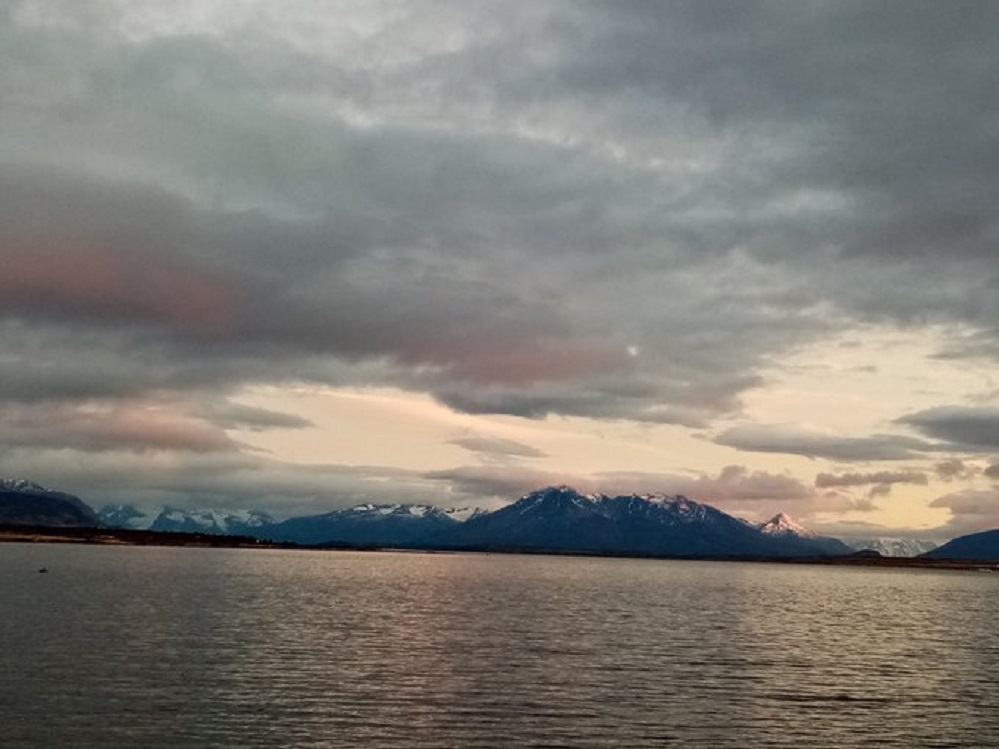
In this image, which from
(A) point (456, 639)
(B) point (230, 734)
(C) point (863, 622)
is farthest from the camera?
(C) point (863, 622)

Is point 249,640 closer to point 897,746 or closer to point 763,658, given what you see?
point 763,658

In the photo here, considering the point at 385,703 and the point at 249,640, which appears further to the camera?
the point at 249,640

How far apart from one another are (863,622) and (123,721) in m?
130

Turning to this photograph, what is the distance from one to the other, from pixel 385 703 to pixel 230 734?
43.7 ft

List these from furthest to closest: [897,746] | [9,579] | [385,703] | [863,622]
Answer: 1. [9,579]
2. [863,622]
3. [385,703]
4. [897,746]

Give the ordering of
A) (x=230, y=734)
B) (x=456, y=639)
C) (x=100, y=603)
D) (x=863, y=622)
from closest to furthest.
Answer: (x=230, y=734) < (x=456, y=639) < (x=100, y=603) < (x=863, y=622)

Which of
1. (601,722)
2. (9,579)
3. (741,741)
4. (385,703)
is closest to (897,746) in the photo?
(741,741)

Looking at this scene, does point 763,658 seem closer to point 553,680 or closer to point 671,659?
point 671,659

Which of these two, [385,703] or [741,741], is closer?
[741,741]

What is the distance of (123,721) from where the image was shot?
60.0 meters

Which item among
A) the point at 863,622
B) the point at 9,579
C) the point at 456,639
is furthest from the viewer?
the point at 9,579

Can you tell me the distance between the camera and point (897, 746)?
202 ft

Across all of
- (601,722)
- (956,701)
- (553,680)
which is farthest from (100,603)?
(956,701)

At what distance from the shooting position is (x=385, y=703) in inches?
2692
